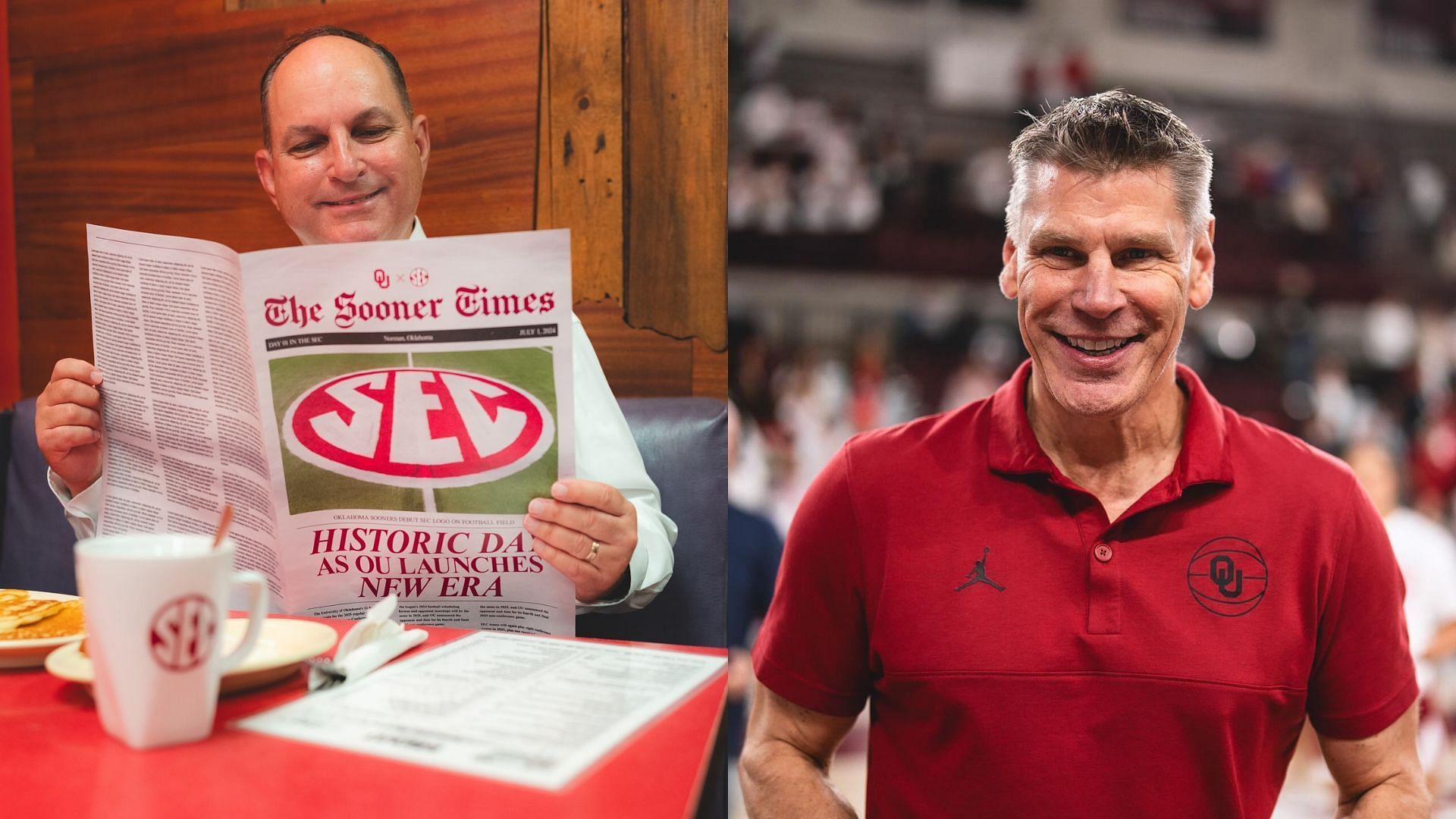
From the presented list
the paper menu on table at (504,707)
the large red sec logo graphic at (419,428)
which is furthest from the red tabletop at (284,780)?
the large red sec logo graphic at (419,428)

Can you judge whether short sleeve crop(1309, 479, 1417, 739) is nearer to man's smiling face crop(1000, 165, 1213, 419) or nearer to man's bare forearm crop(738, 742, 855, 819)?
man's smiling face crop(1000, 165, 1213, 419)

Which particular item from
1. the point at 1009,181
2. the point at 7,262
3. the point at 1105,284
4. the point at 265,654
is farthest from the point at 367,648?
the point at 1009,181

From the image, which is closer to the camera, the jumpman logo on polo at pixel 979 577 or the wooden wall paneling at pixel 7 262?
the jumpman logo on polo at pixel 979 577

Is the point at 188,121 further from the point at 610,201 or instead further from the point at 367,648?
the point at 367,648

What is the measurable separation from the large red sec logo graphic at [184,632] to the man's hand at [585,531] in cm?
42

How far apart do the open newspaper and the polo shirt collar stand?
19.5 inches

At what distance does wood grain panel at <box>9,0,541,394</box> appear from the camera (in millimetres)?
1548

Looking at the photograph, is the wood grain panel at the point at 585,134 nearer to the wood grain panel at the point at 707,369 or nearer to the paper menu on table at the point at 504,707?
the wood grain panel at the point at 707,369

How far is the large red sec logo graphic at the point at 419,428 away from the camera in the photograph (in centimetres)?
103

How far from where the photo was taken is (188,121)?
163 cm

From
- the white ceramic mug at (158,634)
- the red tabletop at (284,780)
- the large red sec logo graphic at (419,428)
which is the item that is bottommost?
the red tabletop at (284,780)

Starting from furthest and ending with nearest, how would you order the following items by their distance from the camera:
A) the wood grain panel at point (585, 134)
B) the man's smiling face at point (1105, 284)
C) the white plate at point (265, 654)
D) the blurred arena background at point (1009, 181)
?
the blurred arena background at point (1009, 181), the wood grain panel at point (585, 134), the man's smiling face at point (1105, 284), the white plate at point (265, 654)

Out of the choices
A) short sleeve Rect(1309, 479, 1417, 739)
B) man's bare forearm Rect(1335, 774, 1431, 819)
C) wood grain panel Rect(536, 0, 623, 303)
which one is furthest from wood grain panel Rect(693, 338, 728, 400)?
man's bare forearm Rect(1335, 774, 1431, 819)

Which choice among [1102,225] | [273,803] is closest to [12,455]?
[273,803]
